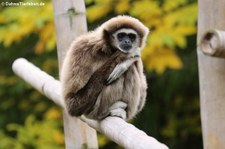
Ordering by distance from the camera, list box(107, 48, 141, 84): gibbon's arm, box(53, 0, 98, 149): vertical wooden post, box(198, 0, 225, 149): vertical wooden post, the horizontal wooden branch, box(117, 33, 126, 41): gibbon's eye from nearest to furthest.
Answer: box(198, 0, 225, 149): vertical wooden post → the horizontal wooden branch → box(107, 48, 141, 84): gibbon's arm → box(117, 33, 126, 41): gibbon's eye → box(53, 0, 98, 149): vertical wooden post

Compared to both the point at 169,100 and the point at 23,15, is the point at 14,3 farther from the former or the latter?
the point at 169,100

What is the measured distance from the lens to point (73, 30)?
14.6 ft

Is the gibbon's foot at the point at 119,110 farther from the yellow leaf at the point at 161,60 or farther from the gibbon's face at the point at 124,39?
the yellow leaf at the point at 161,60

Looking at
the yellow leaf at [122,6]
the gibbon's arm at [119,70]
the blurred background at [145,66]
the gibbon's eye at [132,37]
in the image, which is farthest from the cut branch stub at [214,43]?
the yellow leaf at [122,6]

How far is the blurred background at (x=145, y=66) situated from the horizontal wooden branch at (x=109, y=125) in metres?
1.30

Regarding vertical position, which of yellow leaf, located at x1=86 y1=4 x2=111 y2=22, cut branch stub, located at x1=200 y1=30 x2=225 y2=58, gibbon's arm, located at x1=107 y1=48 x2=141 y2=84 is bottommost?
gibbon's arm, located at x1=107 y1=48 x2=141 y2=84

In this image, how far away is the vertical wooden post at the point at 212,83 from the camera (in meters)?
2.73

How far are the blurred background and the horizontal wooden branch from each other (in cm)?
130

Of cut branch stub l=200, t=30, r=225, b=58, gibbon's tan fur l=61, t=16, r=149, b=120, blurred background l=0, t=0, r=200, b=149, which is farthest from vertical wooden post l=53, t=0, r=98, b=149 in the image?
cut branch stub l=200, t=30, r=225, b=58

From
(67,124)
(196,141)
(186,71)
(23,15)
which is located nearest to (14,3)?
(23,15)

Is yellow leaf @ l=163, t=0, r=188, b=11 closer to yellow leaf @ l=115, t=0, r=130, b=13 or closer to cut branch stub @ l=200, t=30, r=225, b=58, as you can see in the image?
yellow leaf @ l=115, t=0, r=130, b=13

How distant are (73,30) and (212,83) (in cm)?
182

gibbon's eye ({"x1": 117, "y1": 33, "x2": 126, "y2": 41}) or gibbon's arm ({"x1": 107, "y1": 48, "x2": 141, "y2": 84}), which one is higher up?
gibbon's eye ({"x1": 117, "y1": 33, "x2": 126, "y2": 41})

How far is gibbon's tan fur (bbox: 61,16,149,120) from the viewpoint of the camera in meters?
3.96
